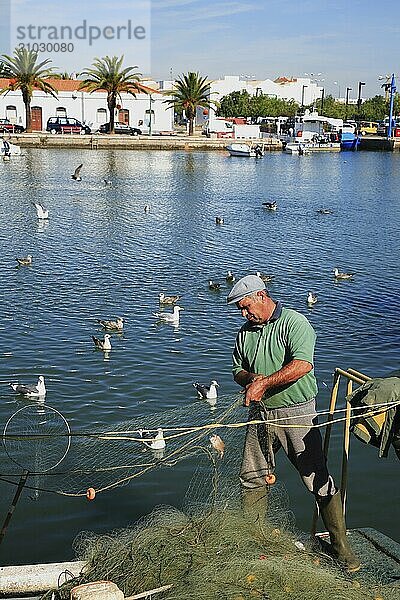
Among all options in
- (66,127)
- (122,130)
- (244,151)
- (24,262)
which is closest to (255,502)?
(24,262)

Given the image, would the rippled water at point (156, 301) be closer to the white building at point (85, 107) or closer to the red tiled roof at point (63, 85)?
the white building at point (85, 107)

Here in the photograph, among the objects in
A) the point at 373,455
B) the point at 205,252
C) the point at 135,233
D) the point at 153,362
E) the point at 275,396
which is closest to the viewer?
the point at 275,396

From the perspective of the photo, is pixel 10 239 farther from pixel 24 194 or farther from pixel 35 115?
pixel 35 115

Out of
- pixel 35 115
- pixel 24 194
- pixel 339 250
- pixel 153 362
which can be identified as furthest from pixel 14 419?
pixel 35 115

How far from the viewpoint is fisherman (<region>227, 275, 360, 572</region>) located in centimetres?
591

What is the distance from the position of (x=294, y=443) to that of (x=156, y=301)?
40.6 ft

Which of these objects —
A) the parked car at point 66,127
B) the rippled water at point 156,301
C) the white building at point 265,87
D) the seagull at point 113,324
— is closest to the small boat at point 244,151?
the parked car at point 66,127

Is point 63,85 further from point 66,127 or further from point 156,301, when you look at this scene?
point 156,301

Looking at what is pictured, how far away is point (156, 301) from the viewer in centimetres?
1831

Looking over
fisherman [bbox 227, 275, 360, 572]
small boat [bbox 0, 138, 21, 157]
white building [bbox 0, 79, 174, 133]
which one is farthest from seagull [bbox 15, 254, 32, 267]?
white building [bbox 0, 79, 174, 133]

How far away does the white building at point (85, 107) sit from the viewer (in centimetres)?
8775

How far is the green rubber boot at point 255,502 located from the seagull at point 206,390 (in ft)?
16.8

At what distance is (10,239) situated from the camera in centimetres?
2628

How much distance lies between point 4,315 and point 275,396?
11.5m
